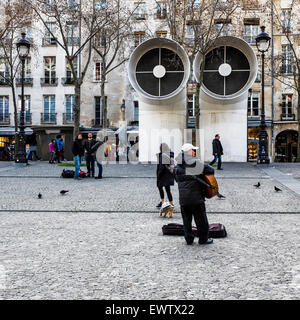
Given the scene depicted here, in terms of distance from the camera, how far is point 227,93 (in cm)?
2403

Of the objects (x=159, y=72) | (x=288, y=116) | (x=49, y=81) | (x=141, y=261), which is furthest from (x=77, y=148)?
(x=288, y=116)

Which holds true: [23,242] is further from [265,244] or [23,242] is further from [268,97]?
[268,97]

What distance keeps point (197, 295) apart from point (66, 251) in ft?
7.50

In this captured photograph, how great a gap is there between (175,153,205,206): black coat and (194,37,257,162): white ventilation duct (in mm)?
18205

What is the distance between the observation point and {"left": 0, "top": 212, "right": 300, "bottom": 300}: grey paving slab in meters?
4.01

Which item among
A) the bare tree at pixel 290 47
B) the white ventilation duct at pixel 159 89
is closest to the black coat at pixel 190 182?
the white ventilation duct at pixel 159 89

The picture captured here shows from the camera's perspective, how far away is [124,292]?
397 centimetres

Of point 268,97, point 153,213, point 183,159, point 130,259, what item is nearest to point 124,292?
point 130,259

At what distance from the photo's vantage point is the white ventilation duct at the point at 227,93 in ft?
78.0

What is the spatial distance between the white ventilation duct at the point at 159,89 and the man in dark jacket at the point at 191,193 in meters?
17.5

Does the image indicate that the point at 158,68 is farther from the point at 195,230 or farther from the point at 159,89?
the point at 195,230

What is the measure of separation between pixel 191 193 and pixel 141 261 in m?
1.22

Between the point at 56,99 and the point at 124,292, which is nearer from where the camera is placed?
the point at 124,292
